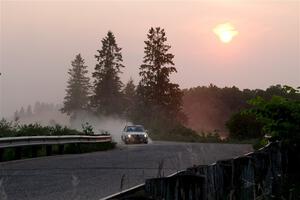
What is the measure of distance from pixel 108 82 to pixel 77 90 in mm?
23995

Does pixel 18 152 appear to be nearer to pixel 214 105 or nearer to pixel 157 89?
pixel 157 89

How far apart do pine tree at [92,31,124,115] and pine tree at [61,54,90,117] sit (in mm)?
16056

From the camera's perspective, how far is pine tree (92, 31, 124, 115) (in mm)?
99875

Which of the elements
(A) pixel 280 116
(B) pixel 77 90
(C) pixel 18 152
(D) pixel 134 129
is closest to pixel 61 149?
(C) pixel 18 152

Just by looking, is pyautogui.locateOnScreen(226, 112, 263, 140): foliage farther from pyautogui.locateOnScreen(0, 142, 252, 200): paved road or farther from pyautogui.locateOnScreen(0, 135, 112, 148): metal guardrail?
pyautogui.locateOnScreen(0, 142, 252, 200): paved road

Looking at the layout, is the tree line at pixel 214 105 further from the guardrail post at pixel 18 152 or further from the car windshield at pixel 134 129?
the guardrail post at pixel 18 152

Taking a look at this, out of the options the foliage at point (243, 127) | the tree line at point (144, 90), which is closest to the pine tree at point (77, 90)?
the tree line at point (144, 90)

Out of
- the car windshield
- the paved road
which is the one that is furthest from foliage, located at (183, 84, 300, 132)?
the paved road

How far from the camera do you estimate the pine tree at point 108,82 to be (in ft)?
328

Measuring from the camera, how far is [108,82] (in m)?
101

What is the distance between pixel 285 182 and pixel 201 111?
132857 millimetres

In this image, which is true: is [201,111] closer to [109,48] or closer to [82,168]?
[109,48]

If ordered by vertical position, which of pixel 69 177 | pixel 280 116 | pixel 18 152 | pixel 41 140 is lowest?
pixel 69 177

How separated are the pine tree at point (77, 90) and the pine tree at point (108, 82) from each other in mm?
16056
